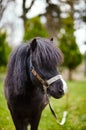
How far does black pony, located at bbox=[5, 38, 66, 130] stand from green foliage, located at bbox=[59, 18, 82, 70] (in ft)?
72.9

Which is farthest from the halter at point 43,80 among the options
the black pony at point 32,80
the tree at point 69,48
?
the tree at point 69,48

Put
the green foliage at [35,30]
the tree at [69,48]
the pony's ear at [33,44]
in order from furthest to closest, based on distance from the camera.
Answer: the tree at [69,48] < the green foliage at [35,30] < the pony's ear at [33,44]

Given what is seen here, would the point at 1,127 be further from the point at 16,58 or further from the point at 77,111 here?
the point at 77,111

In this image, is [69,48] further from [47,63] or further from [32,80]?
[47,63]

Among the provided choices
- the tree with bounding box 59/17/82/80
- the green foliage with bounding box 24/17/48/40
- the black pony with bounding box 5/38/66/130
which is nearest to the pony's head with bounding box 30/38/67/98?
the black pony with bounding box 5/38/66/130

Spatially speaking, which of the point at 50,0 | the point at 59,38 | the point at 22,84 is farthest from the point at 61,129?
the point at 59,38

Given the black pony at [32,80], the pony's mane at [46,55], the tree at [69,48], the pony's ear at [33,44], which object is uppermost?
the pony's ear at [33,44]

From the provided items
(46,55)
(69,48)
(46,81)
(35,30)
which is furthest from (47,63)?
(69,48)

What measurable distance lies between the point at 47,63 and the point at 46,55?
4.5 inches

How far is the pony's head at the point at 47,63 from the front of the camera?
197 inches

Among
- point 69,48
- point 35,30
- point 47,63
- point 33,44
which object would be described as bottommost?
point 69,48

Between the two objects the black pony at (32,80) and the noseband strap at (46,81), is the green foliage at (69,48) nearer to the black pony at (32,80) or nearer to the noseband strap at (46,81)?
the black pony at (32,80)

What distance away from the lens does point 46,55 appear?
16.8 ft

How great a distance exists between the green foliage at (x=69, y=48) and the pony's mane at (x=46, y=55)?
74.0ft
